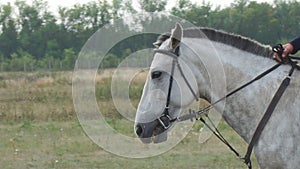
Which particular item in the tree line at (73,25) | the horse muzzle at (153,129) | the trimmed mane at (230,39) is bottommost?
the tree line at (73,25)

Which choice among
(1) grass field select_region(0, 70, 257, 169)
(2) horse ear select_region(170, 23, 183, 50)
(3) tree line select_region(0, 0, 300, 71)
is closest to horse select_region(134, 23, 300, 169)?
(2) horse ear select_region(170, 23, 183, 50)

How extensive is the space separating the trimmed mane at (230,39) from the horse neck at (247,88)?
4 centimetres

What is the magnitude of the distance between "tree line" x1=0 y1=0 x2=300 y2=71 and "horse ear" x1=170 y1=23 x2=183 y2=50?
18746 mm

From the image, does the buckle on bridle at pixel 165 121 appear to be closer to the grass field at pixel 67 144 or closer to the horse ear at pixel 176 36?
the horse ear at pixel 176 36

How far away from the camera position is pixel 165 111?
20.5 ft

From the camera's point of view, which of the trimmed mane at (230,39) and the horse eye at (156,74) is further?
the trimmed mane at (230,39)

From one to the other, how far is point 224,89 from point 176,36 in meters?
0.70

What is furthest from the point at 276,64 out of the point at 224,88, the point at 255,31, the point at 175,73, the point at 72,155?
the point at 255,31

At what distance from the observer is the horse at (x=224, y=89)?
19.8ft

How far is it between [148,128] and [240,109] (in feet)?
2.91

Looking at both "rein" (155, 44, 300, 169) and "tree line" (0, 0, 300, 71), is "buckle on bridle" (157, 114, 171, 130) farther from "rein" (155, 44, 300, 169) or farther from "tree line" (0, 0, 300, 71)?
"tree line" (0, 0, 300, 71)

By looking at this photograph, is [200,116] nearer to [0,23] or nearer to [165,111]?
[165,111]

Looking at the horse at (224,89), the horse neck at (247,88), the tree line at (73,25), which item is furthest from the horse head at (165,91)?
the tree line at (73,25)

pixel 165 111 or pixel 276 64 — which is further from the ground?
pixel 276 64
